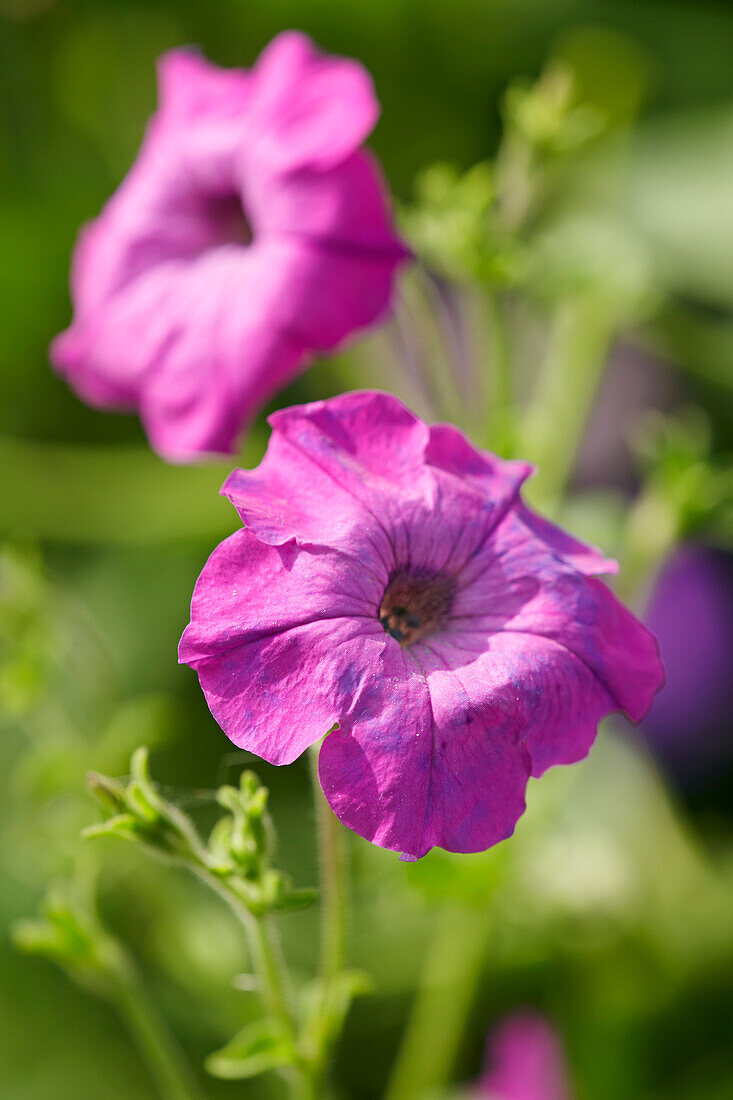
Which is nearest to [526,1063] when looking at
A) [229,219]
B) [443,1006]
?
[443,1006]

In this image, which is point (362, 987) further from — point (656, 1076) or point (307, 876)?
point (656, 1076)

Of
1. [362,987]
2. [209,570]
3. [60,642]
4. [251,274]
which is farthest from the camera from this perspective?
[60,642]

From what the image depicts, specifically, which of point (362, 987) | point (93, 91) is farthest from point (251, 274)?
point (93, 91)

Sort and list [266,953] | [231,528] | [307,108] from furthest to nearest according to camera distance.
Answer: [231,528] < [307,108] < [266,953]

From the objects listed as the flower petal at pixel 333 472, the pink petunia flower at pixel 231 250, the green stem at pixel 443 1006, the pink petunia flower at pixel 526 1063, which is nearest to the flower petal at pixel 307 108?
the pink petunia flower at pixel 231 250

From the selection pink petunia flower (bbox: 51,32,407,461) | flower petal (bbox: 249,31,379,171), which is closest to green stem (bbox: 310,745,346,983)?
pink petunia flower (bbox: 51,32,407,461)

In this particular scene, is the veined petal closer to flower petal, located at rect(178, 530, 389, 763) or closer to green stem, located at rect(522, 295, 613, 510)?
flower petal, located at rect(178, 530, 389, 763)

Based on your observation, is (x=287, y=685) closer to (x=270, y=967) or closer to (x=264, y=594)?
(x=264, y=594)

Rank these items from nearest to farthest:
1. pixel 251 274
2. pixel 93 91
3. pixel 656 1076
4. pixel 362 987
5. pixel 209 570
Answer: pixel 209 570, pixel 362 987, pixel 251 274, pixel 656 1076, pixel 93 91
